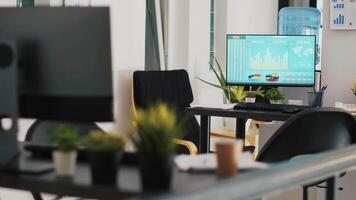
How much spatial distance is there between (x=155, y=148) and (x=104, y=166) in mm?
180

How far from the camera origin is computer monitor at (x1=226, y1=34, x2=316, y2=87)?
4262mm

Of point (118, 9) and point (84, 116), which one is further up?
point (118, 9)

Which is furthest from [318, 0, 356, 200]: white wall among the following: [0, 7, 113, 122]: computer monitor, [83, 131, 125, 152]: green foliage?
[83, 131, 125, 152]: green foliage

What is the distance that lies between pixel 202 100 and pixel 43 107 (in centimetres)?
403

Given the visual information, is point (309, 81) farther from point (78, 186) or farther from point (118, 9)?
point (78, 186)

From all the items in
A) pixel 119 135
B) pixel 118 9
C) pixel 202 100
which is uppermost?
pixel 118 9

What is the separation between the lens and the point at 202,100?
590 cm

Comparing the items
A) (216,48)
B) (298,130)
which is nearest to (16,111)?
(298,130)

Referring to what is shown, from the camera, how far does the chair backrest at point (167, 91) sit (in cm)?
447

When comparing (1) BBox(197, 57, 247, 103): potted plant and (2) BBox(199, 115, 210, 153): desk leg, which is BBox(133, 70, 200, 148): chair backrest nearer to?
(2) BBox(199, 115, 210, 153): desk leg

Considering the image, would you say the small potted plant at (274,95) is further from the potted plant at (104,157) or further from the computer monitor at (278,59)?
the potted plant at (104,157)

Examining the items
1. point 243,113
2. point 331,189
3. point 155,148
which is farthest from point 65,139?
point 243,113

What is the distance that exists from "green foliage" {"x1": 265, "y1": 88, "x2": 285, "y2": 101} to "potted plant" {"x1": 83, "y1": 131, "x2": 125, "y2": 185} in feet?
9.94

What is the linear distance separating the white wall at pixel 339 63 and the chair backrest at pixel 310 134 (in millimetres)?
1620
